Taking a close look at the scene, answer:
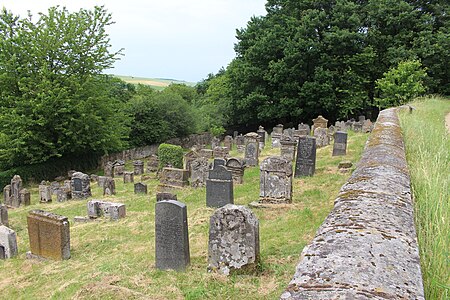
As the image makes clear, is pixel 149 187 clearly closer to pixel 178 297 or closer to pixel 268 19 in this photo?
pixel 178 297

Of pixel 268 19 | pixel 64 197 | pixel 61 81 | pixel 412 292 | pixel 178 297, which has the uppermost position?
pixel 268 19

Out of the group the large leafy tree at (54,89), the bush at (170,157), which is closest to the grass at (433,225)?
the bush at (170,157)

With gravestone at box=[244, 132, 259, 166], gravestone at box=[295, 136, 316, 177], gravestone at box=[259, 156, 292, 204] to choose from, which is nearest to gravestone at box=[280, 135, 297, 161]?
gravestone at box=[244, 132, 259, 166]

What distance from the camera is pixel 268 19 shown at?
33156 mm

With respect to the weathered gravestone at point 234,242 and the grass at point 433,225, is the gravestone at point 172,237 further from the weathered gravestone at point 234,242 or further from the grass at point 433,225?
the grass at point 433,225

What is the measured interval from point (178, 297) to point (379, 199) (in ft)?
9.84

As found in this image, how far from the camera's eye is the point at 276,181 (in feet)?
27.9

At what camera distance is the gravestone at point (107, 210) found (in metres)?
10.1

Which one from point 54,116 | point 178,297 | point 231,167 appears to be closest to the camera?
point 178,297

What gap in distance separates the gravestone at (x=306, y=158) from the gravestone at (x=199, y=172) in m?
3.56

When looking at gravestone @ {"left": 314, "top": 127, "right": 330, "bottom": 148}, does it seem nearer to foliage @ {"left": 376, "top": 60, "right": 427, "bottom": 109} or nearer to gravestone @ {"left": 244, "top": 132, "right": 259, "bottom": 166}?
gravestone @ {"left": 244, "top": 132, "right": 259, "bottom": 166}

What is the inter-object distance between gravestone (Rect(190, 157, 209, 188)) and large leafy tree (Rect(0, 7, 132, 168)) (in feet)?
39.7

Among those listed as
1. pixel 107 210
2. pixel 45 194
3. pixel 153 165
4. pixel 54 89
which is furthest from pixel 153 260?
pixel 54 89

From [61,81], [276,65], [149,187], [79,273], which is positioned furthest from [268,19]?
[79,273]
